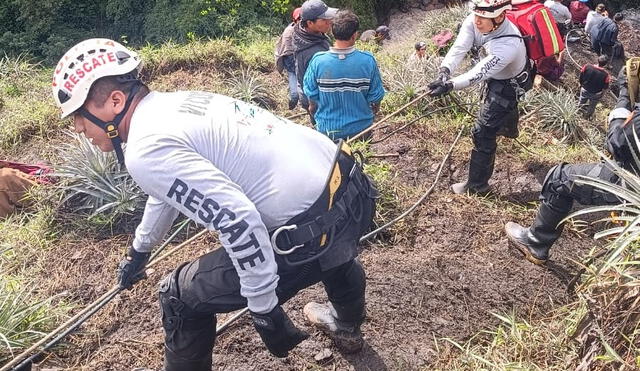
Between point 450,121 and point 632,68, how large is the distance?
2.83 m

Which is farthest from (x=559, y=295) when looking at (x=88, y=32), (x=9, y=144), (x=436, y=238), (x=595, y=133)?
(x=88, y=32)

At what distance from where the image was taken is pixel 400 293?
356cm

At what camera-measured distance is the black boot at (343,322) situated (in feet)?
9.85

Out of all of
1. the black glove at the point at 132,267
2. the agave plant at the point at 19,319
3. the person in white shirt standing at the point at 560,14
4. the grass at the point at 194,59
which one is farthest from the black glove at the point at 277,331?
the person in white shirt standing at the point at 560,14

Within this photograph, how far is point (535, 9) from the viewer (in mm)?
4934

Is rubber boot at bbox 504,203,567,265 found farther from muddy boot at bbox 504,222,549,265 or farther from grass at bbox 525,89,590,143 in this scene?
grass at bbox 525,89,590,143

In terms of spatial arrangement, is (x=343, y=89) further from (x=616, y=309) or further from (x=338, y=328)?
(x=616, y=309)

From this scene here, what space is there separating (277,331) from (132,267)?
31.6 inches

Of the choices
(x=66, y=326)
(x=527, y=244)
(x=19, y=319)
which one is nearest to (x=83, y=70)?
(x=66, y=326)

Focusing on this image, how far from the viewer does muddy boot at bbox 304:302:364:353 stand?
3098 mm

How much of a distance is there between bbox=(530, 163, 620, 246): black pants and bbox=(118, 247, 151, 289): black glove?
2.41 m

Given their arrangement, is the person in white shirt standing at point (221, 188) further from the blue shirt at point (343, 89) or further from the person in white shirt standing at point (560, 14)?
the person in white shirt standing at point (560, 14)

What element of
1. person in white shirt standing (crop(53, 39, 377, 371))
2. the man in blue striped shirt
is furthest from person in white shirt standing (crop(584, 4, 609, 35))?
person in white shirt standing (crop(53, 39, 377, 371))

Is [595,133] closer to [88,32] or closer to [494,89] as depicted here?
[494,89]
